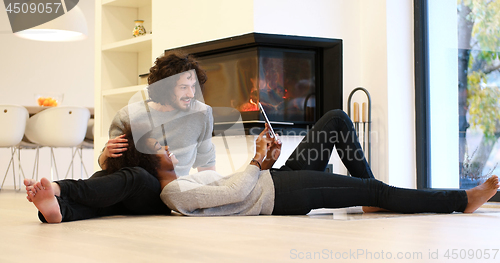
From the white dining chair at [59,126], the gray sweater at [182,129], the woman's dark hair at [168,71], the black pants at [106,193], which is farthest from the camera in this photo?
the white dining chair at [59,126]

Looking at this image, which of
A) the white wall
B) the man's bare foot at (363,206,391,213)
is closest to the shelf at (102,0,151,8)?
the white wall

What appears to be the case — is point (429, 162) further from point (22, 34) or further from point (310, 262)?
point (22, 34)

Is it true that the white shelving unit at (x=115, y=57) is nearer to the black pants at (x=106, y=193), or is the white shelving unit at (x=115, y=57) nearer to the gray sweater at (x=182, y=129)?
A: the gray sweater at (x=182, y=129)

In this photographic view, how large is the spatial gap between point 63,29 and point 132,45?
72 cm

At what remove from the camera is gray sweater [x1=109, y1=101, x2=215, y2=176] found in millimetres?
2338

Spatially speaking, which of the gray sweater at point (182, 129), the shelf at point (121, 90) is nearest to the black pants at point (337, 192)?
the gray sweater at point (182, 129)

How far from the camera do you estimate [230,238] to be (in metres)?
1.62

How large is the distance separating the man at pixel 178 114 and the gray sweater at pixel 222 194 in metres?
0.10

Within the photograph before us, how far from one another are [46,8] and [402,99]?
3.56 m

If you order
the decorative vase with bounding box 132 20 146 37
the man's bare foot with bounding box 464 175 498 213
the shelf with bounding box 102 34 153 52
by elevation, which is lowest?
the man's bare foot with bounding box 464 175 498 213

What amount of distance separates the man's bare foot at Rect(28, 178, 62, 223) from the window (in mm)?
2900

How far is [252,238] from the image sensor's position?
162 centimetres

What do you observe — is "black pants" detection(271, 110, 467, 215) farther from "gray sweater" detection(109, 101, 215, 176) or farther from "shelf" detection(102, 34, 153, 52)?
"shelf" detection(102, 34, 153, 52)

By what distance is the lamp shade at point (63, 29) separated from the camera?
5.24 m
